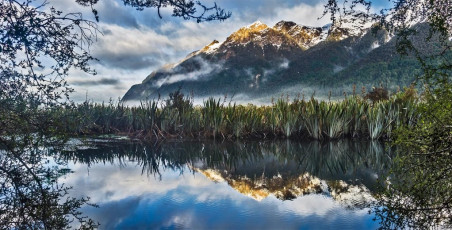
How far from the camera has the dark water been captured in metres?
3.88

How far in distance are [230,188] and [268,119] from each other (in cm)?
898

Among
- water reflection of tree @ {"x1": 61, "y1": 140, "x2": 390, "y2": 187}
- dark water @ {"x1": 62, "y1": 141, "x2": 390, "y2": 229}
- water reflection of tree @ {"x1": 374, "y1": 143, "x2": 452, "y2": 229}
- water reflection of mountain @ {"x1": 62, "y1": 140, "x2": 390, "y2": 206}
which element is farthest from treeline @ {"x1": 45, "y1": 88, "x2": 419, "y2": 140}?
water reflection of tree @ {"x1": 374, "y1": 143, "x2": 452, "y2": 229}

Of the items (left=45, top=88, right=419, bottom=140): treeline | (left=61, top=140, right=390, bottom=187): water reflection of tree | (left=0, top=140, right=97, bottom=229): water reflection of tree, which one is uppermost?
(left=45, top=88, right=419, bottom=140): treeline

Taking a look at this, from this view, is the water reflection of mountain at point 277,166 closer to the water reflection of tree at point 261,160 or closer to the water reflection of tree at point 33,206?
the water reflection of tree at point 261,160

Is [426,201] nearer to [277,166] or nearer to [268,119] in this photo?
[277,166]

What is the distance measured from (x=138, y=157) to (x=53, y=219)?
17.8 feet

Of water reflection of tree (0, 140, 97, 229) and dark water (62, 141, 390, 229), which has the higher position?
water reflection of tree (0, 140, 97, 229)

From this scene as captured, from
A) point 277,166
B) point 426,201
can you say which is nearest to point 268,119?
point 277,166

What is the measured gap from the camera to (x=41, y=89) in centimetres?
502

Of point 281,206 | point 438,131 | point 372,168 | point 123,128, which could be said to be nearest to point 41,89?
point 281,206

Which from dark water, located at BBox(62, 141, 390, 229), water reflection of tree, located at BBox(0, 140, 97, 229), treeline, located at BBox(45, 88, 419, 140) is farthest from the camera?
treeline, located at BBox(45, 88, 419, 140)

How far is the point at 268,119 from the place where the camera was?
14266 mm

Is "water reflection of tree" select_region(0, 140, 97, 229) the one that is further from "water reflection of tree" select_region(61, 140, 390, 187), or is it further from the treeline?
the treeline

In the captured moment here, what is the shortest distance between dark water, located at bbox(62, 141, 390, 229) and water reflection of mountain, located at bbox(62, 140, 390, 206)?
0.05ft
